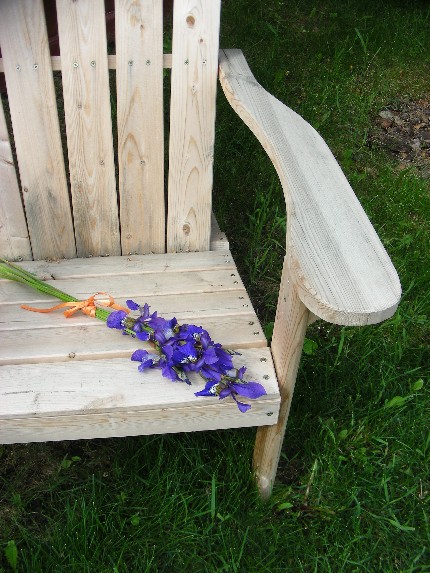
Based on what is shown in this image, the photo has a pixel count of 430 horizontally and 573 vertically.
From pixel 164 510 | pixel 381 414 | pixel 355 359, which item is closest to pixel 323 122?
pixel 355 359

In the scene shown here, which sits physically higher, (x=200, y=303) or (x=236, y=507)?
(x=200, y=303)

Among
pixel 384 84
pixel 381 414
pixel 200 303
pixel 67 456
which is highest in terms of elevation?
pixel 200 303

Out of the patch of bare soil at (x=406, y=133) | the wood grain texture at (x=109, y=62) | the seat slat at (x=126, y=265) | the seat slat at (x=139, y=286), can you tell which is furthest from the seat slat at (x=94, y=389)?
the patch of bare soil at (x=406, y=133)

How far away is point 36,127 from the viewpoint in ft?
5.68

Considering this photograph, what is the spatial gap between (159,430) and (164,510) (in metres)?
0.40

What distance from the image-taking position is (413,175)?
2.97m

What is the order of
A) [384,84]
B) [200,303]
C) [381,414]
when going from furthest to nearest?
[384,84]
[381,414]
[200,303]

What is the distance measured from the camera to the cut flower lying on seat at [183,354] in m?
1.43

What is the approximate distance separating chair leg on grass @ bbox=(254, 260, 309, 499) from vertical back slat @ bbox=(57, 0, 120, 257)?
0.67 meters

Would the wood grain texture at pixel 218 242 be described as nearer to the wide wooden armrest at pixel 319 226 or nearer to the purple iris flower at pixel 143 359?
the wide wooden armrest at pixel 319 226

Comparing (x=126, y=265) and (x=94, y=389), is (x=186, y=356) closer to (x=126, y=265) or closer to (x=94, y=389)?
(x=94, y=389)

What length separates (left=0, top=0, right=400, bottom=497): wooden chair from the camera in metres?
1.40

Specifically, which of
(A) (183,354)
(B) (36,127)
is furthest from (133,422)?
(B) (36,127)

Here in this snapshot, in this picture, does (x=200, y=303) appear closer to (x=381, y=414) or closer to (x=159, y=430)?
(x=159, y=430)
